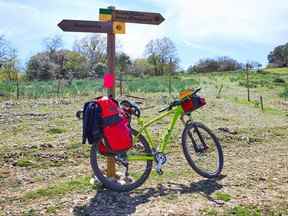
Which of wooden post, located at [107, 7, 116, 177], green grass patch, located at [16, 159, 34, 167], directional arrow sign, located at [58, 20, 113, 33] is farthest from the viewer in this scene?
green grass patch, located at [16, 159, 34, 167]

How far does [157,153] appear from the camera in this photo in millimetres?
4410

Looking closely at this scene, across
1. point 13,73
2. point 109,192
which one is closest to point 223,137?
point 109,192

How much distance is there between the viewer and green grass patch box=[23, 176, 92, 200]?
410 cm

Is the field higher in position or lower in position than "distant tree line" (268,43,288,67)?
lower

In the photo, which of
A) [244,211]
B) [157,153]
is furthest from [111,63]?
[244,211]

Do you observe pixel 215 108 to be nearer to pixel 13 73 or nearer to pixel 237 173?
pixel 237 173

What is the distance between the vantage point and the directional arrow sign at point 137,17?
4353 millimetres

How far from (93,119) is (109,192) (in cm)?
80

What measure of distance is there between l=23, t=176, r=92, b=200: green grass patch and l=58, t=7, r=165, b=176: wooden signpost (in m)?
0.31

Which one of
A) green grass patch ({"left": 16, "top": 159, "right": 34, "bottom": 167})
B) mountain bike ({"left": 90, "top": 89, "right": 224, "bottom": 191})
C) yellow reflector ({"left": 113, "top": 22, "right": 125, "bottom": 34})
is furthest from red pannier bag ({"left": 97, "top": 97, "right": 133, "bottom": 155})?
green grass patch ({"left": 16, "top": 159, "right": 34, "bottom": 167})

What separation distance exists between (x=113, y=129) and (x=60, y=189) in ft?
2.90

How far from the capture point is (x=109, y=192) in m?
4.18

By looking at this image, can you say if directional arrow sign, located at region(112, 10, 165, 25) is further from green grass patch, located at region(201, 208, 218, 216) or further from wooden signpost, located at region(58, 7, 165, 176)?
green grass patch, located at region(201, 208, 218, 216)

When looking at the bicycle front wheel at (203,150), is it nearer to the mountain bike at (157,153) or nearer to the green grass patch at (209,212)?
the mountain bike at (157,153)
